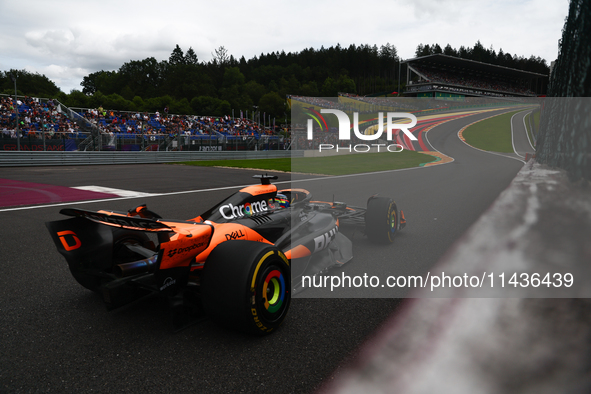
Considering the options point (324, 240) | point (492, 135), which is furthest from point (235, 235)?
point (492, 135)

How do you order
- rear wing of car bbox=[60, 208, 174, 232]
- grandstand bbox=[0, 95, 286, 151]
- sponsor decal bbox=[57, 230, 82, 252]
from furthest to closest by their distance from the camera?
grandstand bbox=[0, 95, 286, 151] → sponsor decal bbox=[57, 230, 82, 252] → rear wing of car bbox=[60, 208, 174, 232]

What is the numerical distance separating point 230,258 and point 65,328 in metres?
1.31

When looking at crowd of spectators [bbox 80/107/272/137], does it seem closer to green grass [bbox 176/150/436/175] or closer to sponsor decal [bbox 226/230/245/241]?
green grass [bbox 176/150/436/175]

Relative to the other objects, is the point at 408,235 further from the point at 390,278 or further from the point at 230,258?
the point at 230,258

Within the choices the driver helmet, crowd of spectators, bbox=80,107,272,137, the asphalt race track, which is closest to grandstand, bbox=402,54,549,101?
crowd of spectators, bbox=80,107,272,137

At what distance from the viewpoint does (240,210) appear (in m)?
3.59

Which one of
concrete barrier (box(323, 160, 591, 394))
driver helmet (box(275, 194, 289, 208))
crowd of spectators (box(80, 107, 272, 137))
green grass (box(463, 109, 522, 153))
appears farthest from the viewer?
crowd of spectators (box(80, 107, 272, 137))

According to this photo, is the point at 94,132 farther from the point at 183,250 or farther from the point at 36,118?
the point at 183,250

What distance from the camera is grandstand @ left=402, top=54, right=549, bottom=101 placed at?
206 ft

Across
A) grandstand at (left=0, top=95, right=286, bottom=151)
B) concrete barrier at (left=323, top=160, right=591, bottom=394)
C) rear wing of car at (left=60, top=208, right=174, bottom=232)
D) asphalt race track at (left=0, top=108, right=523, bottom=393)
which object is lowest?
asphalt race track at (left=0, top=108, right=523, bottom=393)

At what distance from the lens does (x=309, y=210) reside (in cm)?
444

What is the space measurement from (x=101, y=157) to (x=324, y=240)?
781 inches

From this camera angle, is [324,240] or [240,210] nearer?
[240,210]

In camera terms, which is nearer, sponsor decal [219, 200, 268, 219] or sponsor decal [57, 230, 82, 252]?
sponsor decal [57, 230, 82, 252]
